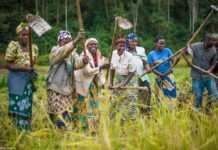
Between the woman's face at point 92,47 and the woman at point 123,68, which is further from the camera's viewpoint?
the woman at point 123,68

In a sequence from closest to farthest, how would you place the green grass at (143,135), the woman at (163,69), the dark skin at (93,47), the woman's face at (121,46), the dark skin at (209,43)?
1. the green grass at (143,135)
2. the dark skin at (93,47)
3. the woman's face at (121,46)
4. the dark skin at (209,43)
5. the woman at (163,69)

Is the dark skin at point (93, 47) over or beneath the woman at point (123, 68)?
over

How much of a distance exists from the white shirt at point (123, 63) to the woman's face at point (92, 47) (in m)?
0.66

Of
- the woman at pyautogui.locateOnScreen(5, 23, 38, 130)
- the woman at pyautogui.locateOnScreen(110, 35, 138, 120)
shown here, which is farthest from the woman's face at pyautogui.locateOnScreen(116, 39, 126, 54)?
the woman at pyautogui.locateOnScreen(5, 23, 38, 130)

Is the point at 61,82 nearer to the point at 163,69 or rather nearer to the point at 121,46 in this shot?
the point at 121,46

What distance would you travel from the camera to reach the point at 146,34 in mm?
35281

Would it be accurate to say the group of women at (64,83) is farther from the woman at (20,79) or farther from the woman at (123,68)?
the woman at (123,68)

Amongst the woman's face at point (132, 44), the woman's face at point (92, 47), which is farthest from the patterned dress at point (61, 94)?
the woman's face at point (132, 44)

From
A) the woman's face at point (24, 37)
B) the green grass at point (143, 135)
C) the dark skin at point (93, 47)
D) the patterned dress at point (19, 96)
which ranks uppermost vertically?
the woman's face at point (24, 37)

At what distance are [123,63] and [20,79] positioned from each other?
1538 millimetres

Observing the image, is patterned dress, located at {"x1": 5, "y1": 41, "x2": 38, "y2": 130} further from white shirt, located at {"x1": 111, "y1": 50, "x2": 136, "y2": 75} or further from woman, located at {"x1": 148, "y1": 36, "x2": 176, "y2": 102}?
woman, located at {"x1": 148, "y1": 36, "x2": 176, "y2": 102}

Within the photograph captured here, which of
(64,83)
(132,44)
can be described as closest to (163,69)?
(132,44)

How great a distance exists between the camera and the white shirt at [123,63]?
253 inches

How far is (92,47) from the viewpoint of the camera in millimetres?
→ 5824
